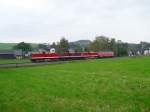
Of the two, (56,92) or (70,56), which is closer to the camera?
(56,92)

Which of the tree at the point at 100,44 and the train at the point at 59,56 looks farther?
the tree at the point at 100,44

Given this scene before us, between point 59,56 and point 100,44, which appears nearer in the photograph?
point 59,56

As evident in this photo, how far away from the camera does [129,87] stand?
1739 centimetres

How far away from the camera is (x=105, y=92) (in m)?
15.8

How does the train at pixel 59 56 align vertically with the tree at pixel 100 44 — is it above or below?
below

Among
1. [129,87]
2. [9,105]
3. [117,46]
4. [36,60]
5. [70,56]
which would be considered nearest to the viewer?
[9,105]

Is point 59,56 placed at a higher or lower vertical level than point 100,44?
lower

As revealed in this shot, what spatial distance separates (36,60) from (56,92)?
6397cm

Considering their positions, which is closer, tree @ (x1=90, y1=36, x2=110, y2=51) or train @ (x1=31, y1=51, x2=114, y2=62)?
train @ (x1=31, y1=51, x2=114, y2=62)

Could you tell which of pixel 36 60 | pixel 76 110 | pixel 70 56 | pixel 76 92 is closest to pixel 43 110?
pixel 76 110

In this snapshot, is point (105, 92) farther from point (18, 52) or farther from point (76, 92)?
point (18, 52)

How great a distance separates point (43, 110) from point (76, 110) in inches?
45.5

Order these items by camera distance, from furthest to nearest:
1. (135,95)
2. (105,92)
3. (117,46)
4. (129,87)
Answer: (117,46) < (129,87) < (105,92) < (135,95)

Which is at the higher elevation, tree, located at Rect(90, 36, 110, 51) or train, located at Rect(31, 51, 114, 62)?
tree, located at Rect(90, 36, 110, 51)
